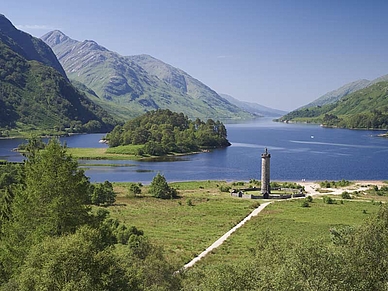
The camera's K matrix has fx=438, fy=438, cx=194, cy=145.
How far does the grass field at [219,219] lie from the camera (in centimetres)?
5794

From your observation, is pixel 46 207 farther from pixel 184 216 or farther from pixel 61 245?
pixel 184 216

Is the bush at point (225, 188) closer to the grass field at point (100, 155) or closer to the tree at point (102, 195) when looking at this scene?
the tree at point (102, 195)

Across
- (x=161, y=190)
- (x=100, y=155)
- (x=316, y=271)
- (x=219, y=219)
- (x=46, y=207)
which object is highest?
(x=46, y=207)

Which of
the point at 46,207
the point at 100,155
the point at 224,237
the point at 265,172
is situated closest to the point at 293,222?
the point at 224,237

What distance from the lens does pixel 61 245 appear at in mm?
26891

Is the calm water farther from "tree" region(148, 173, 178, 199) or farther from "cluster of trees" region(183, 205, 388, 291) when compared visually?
"cluster of trees" region(183, 205, 388, 291)

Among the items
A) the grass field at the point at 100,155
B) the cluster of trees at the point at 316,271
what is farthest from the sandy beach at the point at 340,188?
the grass field at the point at 100,155

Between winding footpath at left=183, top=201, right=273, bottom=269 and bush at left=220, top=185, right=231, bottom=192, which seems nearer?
winding footpath at left=183, top=201, right=273, bottom=269

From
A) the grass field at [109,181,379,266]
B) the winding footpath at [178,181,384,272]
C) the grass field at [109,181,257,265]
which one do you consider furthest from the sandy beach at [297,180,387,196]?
the grass field at [109,181,257,265]

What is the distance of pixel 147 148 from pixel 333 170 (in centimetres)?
8469

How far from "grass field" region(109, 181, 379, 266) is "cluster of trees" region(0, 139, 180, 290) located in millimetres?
13740

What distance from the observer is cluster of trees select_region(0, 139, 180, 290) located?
85.2 feet

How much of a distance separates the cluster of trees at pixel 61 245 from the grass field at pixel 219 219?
1374cm

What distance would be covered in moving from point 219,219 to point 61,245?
53128mm
